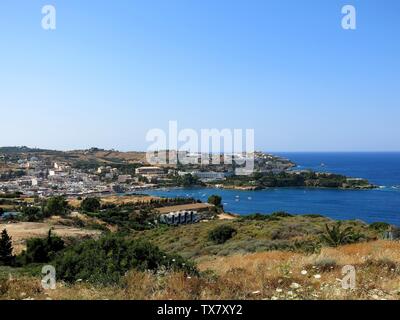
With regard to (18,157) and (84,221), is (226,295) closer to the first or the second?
(84,221)

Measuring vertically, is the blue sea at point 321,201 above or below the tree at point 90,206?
below

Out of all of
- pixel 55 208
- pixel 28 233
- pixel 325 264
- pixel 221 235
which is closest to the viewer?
pixel 325 264

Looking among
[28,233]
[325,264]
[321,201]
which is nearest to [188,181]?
[321,201]

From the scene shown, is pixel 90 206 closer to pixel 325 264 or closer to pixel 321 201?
pixel 321 201

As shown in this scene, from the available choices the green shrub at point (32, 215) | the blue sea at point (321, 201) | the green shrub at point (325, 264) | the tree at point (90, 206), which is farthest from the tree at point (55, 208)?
the green shrub at point (325, 264)

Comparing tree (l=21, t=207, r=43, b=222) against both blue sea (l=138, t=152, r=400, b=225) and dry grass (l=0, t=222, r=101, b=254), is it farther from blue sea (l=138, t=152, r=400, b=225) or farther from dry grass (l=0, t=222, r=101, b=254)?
blue sea (l=138, t=152, r=400, b=225)

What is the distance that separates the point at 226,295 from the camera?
4.19m

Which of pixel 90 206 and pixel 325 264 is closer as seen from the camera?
pixel 325 264

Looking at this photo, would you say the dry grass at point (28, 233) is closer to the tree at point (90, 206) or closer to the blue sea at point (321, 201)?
the tree at point (90, 206)

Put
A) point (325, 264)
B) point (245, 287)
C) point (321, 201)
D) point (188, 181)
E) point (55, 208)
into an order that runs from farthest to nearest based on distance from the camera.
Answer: point (188, 181), point (321, 201), point (55, 208), point (325, 264), point (245, 287)
